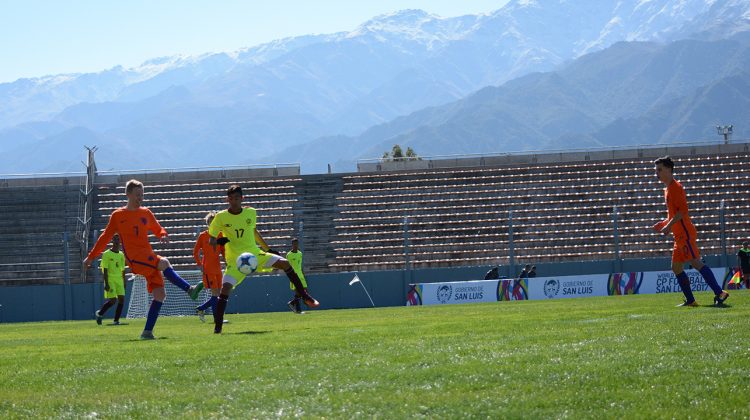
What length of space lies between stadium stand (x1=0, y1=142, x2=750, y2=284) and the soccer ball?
3129cm

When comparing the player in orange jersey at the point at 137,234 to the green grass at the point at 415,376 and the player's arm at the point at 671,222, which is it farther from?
the player's arm at the point at 671,222

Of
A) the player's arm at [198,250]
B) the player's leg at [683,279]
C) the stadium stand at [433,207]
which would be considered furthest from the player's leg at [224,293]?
the stadium stand at [433,207]

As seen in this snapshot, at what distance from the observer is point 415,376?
7988 millimetres

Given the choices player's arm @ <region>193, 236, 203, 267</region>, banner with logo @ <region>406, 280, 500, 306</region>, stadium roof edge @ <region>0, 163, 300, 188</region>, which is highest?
stadium roof edge @ <region>0, 163, 300, 188</region>

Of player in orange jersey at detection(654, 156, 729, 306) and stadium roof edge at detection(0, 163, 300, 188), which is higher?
stadium roof edge at detection(0, 163, 300, 188)

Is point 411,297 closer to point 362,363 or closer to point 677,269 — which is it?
point 677,269

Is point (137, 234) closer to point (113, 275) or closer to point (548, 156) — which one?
point (113, 275)

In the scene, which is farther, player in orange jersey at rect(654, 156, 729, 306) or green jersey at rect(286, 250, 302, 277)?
green jersey at rect(286, 250, 302, 277)

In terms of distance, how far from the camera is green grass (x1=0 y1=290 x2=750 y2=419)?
265 inches

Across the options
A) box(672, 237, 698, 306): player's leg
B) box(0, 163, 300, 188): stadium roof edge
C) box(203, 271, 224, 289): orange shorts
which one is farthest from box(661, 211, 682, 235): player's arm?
box(0, 163, 300, 188): stadium roof edge

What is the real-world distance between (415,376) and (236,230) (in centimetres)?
760

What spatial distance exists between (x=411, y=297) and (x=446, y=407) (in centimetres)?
3133

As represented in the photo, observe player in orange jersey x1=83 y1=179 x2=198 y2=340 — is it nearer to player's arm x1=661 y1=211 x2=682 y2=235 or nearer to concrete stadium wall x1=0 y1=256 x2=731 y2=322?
player's arm x1=661 y1=211 x2=682 y2=235

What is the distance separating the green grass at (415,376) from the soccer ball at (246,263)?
2.91m
